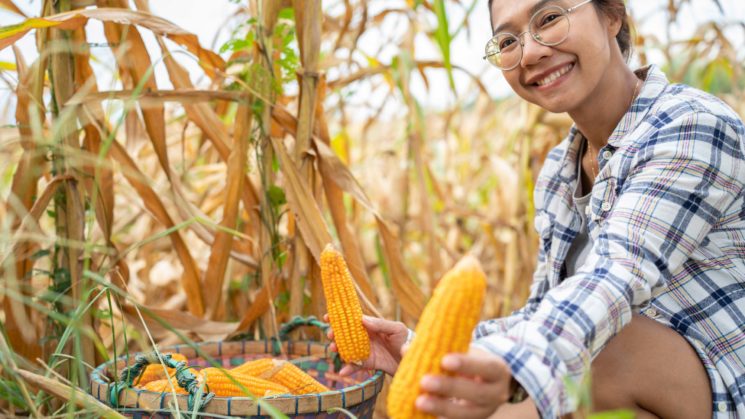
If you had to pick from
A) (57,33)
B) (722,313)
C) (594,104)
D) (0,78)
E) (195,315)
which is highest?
(57,33)

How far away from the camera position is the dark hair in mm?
1462

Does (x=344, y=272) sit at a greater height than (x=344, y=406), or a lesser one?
greater

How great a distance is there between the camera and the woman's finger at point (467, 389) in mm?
861

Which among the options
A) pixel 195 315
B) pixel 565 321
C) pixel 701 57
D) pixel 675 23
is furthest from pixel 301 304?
pixel 701 57

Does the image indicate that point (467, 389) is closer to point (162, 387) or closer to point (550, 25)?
point (162, 387)

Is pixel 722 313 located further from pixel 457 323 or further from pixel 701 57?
pixel 701 57

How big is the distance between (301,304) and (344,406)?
0.68 m

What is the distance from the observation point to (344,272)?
1.35m

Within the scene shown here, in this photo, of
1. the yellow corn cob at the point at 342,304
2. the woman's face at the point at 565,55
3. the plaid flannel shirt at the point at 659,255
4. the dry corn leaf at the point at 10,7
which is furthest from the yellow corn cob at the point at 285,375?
the dry corn leaf at the point at 10,7

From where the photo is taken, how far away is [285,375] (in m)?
1.43

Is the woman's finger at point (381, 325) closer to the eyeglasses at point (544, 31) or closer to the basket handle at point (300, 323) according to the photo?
the basket handle at point (300, 323)

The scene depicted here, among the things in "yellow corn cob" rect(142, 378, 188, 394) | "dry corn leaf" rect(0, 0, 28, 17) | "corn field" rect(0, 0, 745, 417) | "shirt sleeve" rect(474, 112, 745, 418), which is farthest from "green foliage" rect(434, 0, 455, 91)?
"dry corn leaf" rect(0, 0, 28, 17)

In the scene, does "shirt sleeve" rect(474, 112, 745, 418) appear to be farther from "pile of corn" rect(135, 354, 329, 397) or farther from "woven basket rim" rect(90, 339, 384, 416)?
"pile of corn" rect(135, 354, 329, 397)

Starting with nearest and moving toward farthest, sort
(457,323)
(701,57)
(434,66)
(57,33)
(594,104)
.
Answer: (457,323), (594,104), (57,33), (434,66), (701,57)
